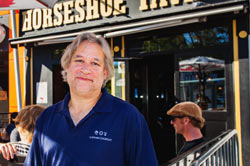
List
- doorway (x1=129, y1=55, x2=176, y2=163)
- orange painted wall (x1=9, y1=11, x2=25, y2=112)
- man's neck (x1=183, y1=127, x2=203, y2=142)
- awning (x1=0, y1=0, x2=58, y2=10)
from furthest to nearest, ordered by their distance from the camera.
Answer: orange painted wall (x1=9, y1=11, x2=25, y2=112) → doorway (x1=129, y1=55, x2=176, y2=163) → awning (x1=0, y1=0, x2=58, y2=10) → man's neck (x1=183, y1=127, x2=203, y2=142)

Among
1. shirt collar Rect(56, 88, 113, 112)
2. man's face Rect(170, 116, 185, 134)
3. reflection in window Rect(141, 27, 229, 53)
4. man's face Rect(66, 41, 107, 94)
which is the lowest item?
man's face Rect(170, 116, 185, 134)

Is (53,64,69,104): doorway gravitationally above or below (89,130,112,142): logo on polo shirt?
above

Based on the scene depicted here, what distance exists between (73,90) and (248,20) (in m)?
4.28

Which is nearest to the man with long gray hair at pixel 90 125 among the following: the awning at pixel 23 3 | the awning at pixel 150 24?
the awning at pixel 23 3

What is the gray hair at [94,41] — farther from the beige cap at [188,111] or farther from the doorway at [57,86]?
the doorway at [57,86]

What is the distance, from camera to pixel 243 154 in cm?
478

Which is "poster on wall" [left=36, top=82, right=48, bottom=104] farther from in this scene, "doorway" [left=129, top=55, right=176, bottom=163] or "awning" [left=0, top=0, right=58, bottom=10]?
"awning" [left=0, top=0, right=58, bottom=10]

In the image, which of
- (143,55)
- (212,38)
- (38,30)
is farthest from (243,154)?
(38,30)

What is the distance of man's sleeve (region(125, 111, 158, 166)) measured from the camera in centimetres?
148

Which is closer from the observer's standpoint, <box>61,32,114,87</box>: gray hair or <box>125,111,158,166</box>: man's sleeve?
<box>125,111,158,166</box>: man's sleeve

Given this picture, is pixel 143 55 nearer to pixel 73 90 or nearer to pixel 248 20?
pixel 248 20

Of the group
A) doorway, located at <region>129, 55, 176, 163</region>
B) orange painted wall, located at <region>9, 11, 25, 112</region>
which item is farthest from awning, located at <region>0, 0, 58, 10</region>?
orange painted wall, located at <region>9, 11, 25, 112</region>

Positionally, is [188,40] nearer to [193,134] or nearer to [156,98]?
[156,98]

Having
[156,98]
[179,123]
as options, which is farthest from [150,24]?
[179,123]
